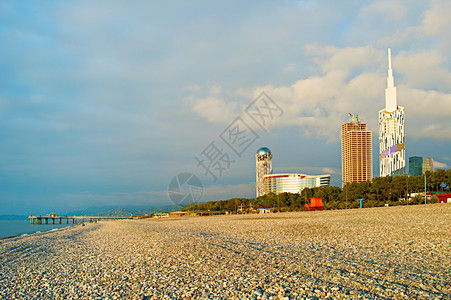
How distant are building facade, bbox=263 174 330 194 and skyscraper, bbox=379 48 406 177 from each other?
29525 mm

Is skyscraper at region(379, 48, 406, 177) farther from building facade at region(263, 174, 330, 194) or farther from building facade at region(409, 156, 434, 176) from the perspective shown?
building facade at region(263, 174, 330, 194)

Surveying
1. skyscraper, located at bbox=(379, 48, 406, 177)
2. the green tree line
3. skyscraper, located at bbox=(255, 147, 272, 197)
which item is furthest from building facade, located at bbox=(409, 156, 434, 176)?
the green tree line

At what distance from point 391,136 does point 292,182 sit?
5530 cm

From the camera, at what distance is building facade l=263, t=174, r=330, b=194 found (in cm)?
17725

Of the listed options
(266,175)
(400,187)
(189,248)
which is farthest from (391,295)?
(266,175)

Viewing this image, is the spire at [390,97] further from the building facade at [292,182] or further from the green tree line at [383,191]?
the green tree line at [383,191]

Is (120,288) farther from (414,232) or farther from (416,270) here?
(414,232)

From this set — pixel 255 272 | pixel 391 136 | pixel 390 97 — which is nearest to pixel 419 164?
pixel 391 136

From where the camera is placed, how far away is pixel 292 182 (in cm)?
18325

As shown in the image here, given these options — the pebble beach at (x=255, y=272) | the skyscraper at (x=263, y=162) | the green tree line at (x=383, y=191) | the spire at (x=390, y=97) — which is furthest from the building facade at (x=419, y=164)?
the pebble beach at (x=255, y=272)

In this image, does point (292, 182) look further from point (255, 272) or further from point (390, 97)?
point (255, 272)

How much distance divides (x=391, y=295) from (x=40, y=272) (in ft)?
34.0

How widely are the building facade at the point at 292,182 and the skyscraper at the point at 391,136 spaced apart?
1162 inches

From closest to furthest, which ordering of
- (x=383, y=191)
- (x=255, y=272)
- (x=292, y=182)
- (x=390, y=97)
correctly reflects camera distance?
(x=255, y=272) → (x=383, y=191) → (x=390, y=97) → (x=292, y=182)
